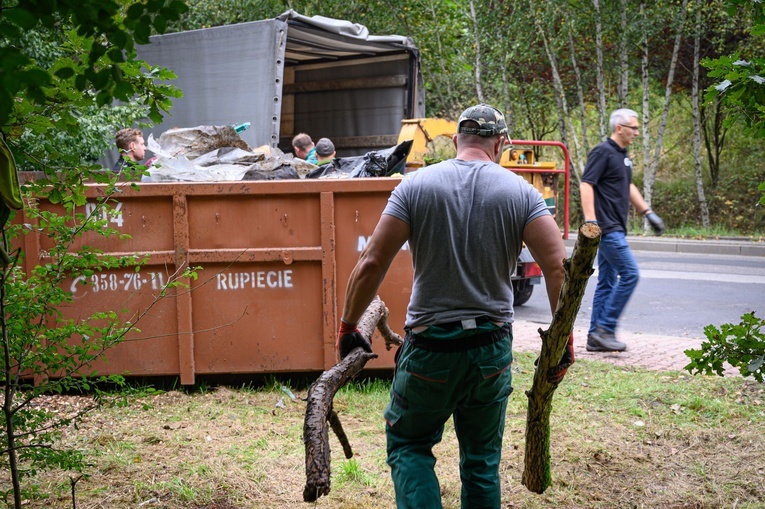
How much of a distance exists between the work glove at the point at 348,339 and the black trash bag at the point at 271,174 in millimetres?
3087

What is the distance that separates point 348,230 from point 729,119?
2917mm

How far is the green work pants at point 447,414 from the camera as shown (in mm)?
3014

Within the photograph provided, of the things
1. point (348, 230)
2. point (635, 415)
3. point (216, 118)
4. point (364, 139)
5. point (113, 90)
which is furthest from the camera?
point (364, 139)

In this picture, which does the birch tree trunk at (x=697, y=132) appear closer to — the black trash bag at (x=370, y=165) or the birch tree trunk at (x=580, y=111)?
the birch tree trunk at (x=580, y=111)

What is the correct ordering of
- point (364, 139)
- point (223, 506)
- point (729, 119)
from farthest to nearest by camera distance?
point (364, 139), point (223, 506), point (729, 119)

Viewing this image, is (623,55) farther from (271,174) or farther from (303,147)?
(271,174)

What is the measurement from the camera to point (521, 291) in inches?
381

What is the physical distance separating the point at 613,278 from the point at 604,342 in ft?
1.93

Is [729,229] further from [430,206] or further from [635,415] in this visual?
[430,206]

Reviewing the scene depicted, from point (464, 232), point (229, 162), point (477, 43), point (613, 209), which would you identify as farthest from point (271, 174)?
point (477, 43)

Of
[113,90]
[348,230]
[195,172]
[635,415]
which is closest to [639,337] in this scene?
[635,415]

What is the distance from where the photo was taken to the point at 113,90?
2156 mm

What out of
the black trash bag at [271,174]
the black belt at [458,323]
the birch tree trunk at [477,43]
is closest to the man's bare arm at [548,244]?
the black belt at [458,323]

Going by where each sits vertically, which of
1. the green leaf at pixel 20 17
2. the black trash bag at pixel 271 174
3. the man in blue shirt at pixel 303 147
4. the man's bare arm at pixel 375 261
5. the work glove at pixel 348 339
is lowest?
the work glove at pixel 348 339
